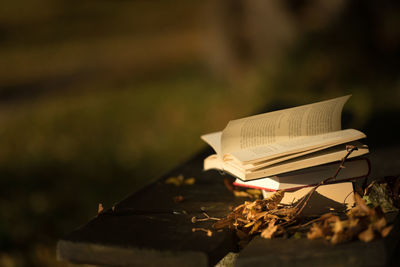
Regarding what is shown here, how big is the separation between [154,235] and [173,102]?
16.3ft

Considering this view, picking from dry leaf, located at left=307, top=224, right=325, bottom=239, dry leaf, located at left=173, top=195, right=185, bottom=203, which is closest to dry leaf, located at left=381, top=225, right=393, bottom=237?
dry leaf, located at left=307, top=224, right=325, bottom=239

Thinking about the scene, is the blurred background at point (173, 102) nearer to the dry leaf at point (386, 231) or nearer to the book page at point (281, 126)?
the book page at point (281, 126)

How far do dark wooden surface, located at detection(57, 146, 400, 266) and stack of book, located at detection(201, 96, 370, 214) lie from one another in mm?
223

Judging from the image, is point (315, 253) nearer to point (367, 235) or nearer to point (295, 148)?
point (367, 235)

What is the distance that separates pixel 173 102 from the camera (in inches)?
258

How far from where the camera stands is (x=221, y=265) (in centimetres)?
191

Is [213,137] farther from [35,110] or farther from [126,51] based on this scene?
[126,51]

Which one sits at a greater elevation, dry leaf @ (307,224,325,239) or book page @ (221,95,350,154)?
book page @ (221,95,350,154)

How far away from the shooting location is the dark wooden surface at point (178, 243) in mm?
1384

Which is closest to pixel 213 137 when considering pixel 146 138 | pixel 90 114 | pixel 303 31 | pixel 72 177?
pixel 72 177

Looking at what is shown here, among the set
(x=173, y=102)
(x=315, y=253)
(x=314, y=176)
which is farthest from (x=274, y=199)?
(x=173, y=102)

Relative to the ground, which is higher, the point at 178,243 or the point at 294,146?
the point at 294,146

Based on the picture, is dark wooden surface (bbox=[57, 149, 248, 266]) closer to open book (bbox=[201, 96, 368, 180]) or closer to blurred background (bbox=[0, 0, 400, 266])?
open book (bbox=[201, 96, 368, 180])

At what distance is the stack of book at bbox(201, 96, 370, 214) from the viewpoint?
165 centimetres
